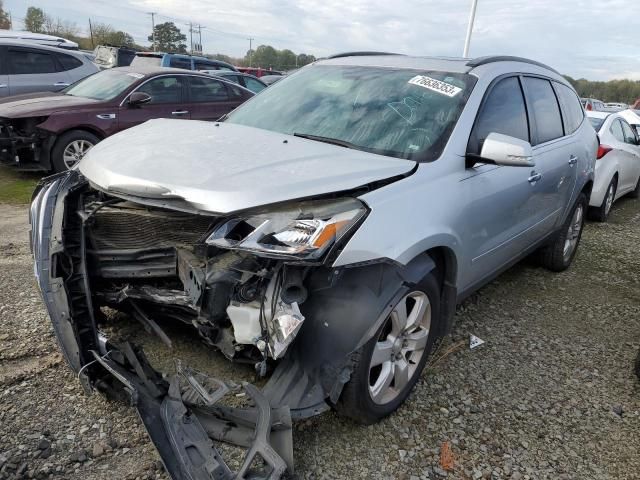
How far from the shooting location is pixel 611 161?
7.16m

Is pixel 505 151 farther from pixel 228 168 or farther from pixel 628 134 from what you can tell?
pixel 628 134

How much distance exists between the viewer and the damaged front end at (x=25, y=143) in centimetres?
638

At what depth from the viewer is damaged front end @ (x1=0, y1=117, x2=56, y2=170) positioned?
251 inches

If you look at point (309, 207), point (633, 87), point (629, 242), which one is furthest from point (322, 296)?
point (633, 87)

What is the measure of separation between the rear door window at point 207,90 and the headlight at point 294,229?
6.68 metres

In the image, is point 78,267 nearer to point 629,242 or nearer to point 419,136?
point 419,136

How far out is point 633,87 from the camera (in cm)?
5934

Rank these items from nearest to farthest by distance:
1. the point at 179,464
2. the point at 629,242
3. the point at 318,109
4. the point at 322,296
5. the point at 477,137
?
the point at 179,464, the point at 322,296, the point at 477,137, the point at 318,109, the point at 629,242

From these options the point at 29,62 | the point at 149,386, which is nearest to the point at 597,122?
the point at 149,386

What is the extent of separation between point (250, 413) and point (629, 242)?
604 cm

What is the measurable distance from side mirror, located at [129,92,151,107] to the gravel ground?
12.4 ft

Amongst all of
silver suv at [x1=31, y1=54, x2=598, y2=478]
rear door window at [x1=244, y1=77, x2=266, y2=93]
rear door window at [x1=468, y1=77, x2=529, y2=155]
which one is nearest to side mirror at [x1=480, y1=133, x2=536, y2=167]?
silver suv at [x1=31, y1=54, x2=598, y2=478]

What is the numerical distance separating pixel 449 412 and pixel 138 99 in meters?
6.21

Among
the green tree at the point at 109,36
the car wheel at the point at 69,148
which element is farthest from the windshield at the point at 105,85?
the green tree at the point at 109,36
